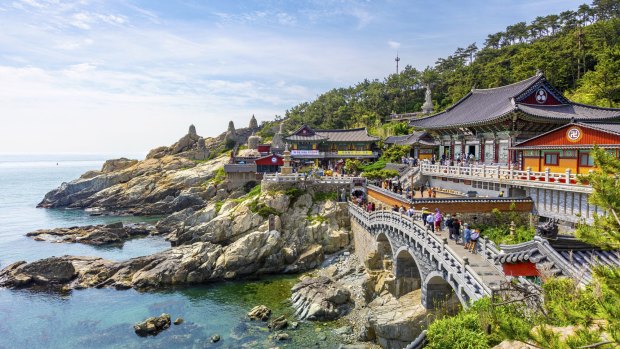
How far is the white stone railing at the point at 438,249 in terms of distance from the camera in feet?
55.9

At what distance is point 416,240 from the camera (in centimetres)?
2462

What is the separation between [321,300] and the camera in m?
30.9

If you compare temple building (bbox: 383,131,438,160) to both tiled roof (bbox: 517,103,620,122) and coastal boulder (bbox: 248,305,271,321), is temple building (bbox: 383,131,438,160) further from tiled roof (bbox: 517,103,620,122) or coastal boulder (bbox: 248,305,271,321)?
coastal boulder (bbox: 248,305,271,321)

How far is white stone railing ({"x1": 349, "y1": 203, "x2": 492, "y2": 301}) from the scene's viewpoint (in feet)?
55.9

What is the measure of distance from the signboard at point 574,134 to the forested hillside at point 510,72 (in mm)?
30096

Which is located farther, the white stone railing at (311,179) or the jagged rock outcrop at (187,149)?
the jagged rock outcrop at (187,149)

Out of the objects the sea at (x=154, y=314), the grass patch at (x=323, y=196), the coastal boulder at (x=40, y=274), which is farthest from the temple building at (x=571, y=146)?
the coastal boulder at (x=40, y=274)

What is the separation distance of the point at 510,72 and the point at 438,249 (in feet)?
205

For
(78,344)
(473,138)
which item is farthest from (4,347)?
(473,138)

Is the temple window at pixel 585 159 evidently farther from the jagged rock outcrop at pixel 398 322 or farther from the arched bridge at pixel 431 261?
the jagged rock outcrop at pixel 398 322

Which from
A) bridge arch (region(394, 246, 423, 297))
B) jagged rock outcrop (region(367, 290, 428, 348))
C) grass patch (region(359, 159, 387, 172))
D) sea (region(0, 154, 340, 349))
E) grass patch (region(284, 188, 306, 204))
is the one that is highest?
grass patch (region(359, 159, 387, 172))

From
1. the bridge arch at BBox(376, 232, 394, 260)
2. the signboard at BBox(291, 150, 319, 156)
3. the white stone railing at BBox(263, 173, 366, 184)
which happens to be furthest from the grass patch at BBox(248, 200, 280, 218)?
the signboard at BBox(291, 150, 319, 156)

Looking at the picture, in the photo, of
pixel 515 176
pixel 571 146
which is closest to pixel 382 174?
pixel 515 176

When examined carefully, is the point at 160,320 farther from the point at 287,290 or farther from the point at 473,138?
the point at 473,138
